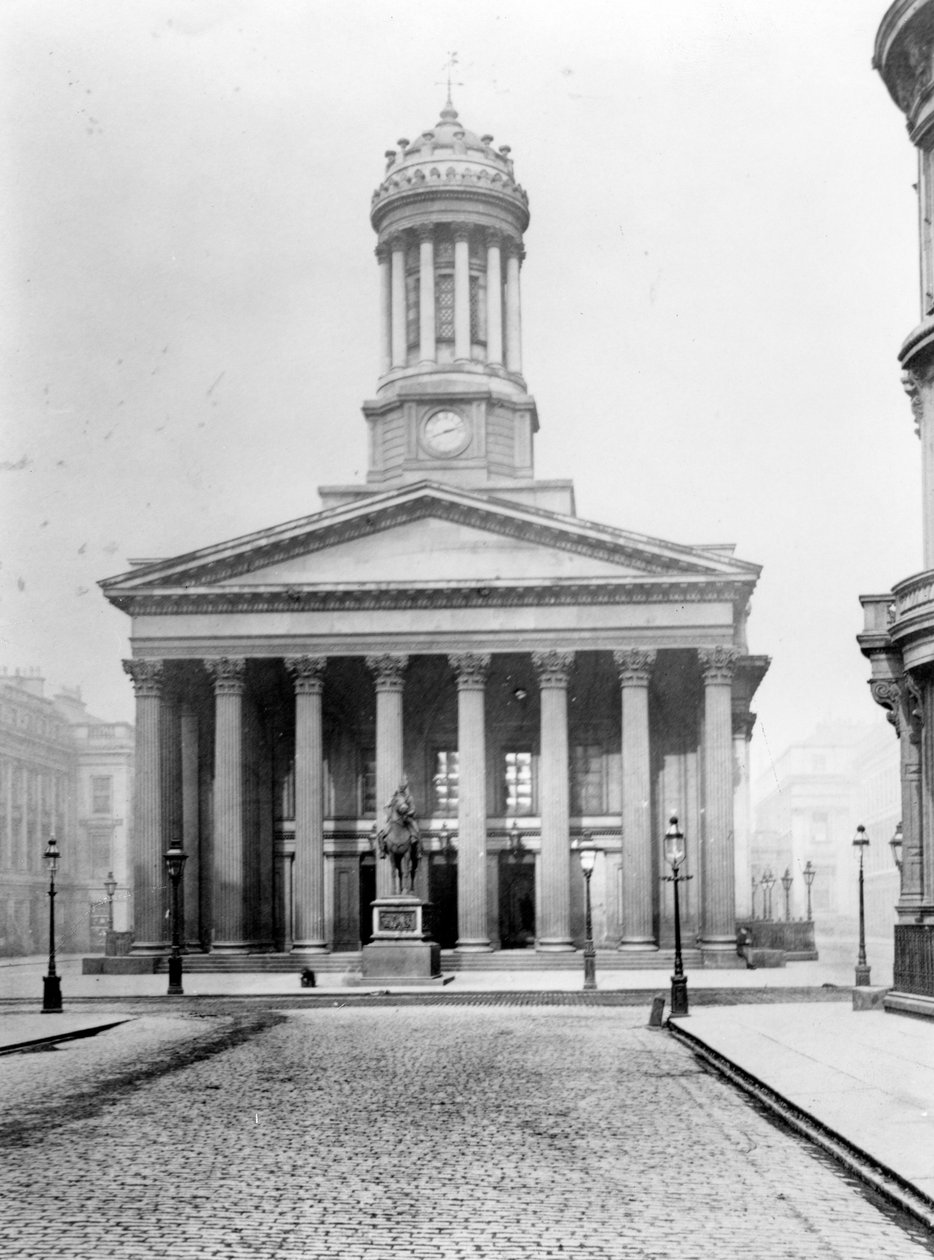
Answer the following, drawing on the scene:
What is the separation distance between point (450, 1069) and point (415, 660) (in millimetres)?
33771

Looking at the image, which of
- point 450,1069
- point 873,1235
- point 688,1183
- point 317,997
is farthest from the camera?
point 317,997

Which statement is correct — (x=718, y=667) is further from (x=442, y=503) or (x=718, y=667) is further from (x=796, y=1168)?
(x=796, y=1168)

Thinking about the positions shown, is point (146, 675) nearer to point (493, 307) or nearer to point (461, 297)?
point (461, 297)

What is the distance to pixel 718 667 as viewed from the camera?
51906 mm

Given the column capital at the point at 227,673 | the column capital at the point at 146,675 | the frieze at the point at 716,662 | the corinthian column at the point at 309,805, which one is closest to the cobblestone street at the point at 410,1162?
the corinthian column at the point at 309,805

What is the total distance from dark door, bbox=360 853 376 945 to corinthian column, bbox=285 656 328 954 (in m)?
4.58

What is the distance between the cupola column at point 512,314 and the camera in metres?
64.9

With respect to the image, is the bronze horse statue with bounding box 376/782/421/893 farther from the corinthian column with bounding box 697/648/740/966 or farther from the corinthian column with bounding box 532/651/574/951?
the corinthian column with bounding box 697/648/740/966

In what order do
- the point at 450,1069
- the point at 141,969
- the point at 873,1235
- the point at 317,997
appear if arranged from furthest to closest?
the point at 141,969
the point at 317,997
the point at 450,1069
the point at 873,1235

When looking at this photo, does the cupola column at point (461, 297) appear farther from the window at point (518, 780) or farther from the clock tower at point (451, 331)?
the window at point (518, 780)

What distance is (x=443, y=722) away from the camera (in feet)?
190

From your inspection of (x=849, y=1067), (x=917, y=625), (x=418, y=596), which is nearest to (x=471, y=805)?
(x=418, y=596)

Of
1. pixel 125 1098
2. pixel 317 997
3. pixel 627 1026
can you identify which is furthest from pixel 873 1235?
pixel 317 997

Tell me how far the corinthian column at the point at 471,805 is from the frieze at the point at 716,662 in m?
6.62
